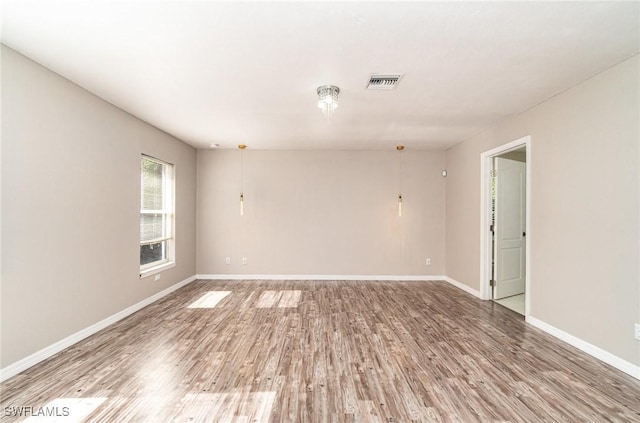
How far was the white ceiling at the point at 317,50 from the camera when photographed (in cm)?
188

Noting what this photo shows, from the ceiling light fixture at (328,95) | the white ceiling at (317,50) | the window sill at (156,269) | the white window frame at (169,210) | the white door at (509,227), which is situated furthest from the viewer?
the white window frame at (169,210)

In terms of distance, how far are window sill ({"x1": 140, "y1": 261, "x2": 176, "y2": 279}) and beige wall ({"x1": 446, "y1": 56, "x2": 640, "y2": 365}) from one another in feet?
16.7

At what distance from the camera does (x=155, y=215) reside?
4.69m

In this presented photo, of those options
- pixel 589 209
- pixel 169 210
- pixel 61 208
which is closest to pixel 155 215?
pixel 169 210

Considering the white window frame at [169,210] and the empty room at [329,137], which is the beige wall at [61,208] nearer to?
the empty room at [329,137]

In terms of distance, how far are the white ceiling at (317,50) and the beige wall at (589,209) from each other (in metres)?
0.28

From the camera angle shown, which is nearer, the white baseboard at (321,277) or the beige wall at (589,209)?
the beige wall at (589,209)

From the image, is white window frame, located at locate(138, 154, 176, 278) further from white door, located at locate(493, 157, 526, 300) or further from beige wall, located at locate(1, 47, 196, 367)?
white door, located at locate(493, 157, 526, 300)

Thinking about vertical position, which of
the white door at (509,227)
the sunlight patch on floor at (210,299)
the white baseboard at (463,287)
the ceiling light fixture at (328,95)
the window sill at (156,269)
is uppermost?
the ceiling light fixture at (328,95)

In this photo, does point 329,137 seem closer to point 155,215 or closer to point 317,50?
point 317,50

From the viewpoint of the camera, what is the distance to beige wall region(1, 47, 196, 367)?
235cm

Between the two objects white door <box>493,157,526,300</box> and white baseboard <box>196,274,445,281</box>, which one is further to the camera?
white baseboard <box>196,274,445,281</box>

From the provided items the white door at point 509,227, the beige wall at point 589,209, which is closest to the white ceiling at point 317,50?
the beige wall at point 589,209

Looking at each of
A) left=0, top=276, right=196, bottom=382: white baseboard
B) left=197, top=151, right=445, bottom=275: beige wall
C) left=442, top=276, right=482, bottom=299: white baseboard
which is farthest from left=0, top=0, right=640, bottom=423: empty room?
left=197, top=151, right=445, bottom=275: beige wall
